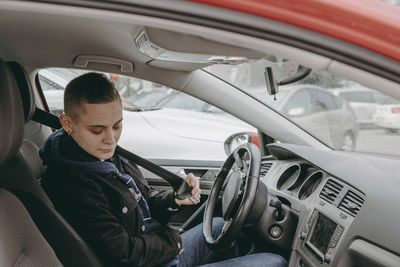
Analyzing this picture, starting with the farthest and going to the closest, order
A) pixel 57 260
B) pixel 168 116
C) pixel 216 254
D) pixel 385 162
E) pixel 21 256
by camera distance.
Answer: pixel 168 116 → pixel 216 254 → pixel 385 162 → pixel 57 260 → pixel 21 256

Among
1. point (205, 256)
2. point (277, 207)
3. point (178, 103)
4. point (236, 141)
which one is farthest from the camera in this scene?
point (178, 103)

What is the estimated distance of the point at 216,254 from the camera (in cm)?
188

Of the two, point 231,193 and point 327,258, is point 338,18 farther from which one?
point 231,193

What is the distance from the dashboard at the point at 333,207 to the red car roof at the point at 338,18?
2.32 feet

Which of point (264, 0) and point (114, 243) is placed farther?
point (114, 243)

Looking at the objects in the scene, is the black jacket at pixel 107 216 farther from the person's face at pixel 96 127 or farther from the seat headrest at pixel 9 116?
the seat headrest at pixel 9 116

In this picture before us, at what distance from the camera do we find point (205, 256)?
1874 mm

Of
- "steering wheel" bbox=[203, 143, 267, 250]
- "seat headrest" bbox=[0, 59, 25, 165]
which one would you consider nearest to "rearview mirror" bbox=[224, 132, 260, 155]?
"steering wheel" bbox=[203, 143, 267, 250]

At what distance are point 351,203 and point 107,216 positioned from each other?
831 mm

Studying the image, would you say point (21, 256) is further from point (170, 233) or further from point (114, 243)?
point (170, 233)

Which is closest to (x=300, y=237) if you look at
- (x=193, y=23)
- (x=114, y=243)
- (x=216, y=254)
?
(x=216, y=254)

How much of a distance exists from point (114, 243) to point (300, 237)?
725 mm

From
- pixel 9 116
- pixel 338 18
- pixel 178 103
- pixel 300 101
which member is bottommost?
pixel 178 103

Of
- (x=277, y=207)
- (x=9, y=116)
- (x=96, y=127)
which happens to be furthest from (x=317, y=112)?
(x=9, y=116)
